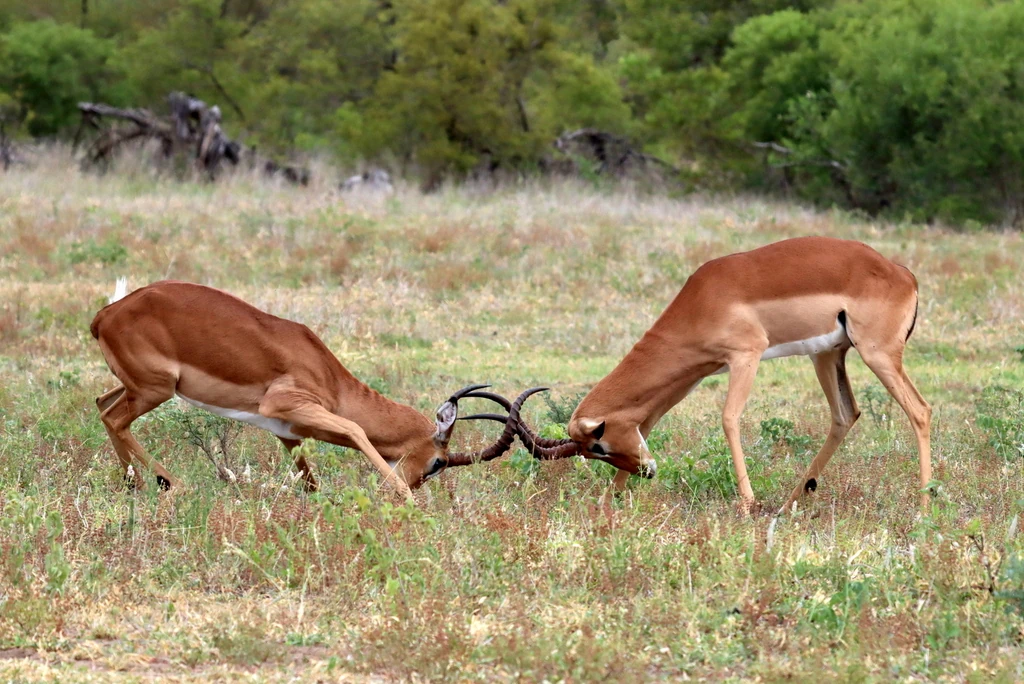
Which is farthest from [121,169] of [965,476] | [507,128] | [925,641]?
[925,641]

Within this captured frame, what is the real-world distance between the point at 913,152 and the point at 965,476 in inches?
583

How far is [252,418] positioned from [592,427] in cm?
188

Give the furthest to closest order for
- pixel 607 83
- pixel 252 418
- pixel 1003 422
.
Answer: pixel 607 83 → pixel 1003 422 → pixel 252 418

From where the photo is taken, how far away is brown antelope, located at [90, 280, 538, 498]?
7117 mm

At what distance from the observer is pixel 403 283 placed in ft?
45.6

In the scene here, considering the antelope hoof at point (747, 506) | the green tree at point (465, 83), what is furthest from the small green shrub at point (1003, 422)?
the green tree at point (465, 83)

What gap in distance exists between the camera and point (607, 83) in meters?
26.7

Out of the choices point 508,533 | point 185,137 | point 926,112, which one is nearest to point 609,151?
point 926,112

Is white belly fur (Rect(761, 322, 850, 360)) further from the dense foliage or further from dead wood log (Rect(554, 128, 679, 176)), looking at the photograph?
dead wood log (Rect(554, 128, 679, 176))

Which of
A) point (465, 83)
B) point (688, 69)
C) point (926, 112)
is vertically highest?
point (926, 112)

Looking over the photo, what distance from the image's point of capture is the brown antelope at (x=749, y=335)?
283 inches

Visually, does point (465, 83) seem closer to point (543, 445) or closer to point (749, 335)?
point (749, 335)

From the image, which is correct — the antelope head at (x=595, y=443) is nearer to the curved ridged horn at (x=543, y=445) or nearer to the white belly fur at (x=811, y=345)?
the curved ridged horn at (x=543, y=445)

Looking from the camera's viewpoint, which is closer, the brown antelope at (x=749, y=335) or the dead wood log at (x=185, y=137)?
the brown antelope at (x=749, y=335)
